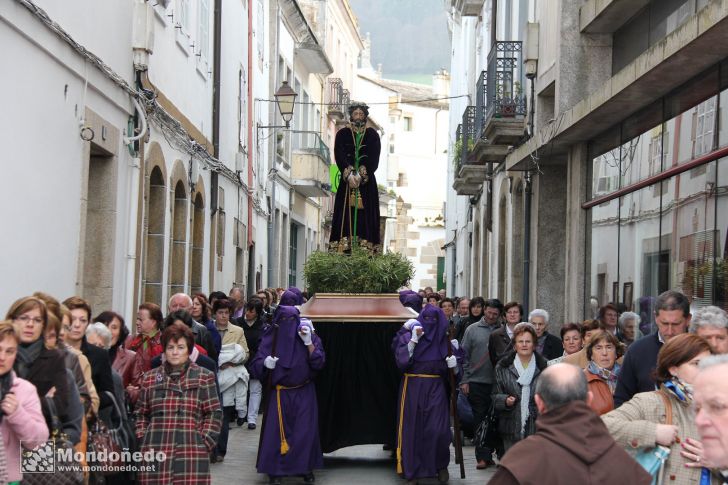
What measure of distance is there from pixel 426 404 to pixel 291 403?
4.31ft

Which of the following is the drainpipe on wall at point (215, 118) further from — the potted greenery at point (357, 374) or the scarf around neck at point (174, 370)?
the scarf around neck at point (174, 370)

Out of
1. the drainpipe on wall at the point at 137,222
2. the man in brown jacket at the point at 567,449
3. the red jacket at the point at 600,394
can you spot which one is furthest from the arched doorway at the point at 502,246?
the man in brown jacket at the point at 567,449

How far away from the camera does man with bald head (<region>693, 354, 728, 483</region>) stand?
4215 millimetres

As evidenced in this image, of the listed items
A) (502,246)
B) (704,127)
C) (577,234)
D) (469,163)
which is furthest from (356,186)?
(469,163)

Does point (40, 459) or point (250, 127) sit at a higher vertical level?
point (250, 127)

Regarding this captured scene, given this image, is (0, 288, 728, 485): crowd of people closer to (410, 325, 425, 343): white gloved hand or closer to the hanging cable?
(410, 325, 425, 343): white gloved hand

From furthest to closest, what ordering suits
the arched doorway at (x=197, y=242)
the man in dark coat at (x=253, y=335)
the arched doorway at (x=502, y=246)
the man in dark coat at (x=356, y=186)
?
the arched doorway at (x=502, y=246), the arched doorway at (x=197, y=242), the man in dark coat at (x=253, y=335), the man in dark coat at (x=356, y=186)

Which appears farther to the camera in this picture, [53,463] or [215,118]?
[215,118]

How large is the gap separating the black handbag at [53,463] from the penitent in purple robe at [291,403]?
493 centimetres

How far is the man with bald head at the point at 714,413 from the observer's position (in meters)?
4.21

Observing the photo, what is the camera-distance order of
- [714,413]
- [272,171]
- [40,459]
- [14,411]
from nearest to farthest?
[714,413]
[14,411]
[40,459]
[272,171]

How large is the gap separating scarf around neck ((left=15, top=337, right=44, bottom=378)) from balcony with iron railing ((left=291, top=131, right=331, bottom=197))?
103 ft

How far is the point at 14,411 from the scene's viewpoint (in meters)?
6.33

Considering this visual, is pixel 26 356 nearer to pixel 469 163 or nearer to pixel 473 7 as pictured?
pixel 469 163
